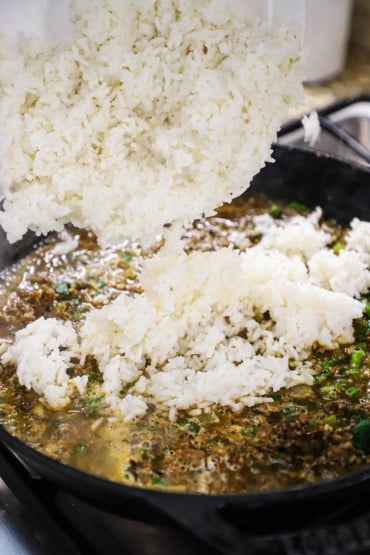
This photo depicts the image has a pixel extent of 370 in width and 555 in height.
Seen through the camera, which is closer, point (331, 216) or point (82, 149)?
point (82, 149)

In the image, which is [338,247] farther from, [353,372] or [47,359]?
[47,359]

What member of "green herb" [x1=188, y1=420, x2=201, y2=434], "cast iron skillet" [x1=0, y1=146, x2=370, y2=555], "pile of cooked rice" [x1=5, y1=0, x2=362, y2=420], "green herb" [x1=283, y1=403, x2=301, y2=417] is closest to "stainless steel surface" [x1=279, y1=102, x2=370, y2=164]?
"pile of cooked rice" [x1=5, y1=0, x2=362, y2=420]

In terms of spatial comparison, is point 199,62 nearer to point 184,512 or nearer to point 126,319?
point 126,319

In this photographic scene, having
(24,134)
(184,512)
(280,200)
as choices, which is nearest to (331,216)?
(280,200)

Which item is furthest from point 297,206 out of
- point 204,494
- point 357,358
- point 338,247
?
point 204,494

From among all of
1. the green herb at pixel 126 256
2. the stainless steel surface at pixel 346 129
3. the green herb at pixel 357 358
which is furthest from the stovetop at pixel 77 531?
the stainless steel surface at pixel 346 129

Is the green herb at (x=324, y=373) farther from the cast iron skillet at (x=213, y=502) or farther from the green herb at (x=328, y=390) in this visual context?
the cast iron skillet at (x=213, y=502)

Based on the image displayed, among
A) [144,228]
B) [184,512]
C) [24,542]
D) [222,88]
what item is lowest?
[24,542]
